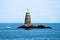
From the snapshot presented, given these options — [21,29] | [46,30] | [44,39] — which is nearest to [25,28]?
[21,29]

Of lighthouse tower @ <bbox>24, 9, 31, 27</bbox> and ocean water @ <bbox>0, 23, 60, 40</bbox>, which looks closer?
ocean water @ <bbox>0, 23, 60, 40</bbox>

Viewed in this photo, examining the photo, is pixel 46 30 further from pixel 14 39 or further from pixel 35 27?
pixel 14 39

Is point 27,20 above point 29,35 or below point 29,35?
above

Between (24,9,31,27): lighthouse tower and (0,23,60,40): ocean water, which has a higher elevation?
(24,9,31,27): lighthouse tower

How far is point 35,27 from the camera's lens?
13.5 meters

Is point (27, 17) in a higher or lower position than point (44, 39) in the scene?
higher

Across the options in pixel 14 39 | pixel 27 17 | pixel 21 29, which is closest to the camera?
pixel 14 39

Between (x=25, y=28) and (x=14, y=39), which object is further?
(x=25, y=28)

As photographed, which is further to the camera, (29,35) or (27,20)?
(27,20)

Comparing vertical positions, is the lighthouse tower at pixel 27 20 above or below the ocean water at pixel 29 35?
above

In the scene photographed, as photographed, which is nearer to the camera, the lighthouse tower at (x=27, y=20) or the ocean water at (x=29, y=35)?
the ocean water at (x=29, y=35)

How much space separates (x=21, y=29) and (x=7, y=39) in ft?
12.7

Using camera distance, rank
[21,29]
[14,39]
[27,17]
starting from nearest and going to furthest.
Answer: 1. [14,39]
2. [27,17]
3. [21,29]

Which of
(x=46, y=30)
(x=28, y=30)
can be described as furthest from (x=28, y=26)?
(x=46, y=30)
